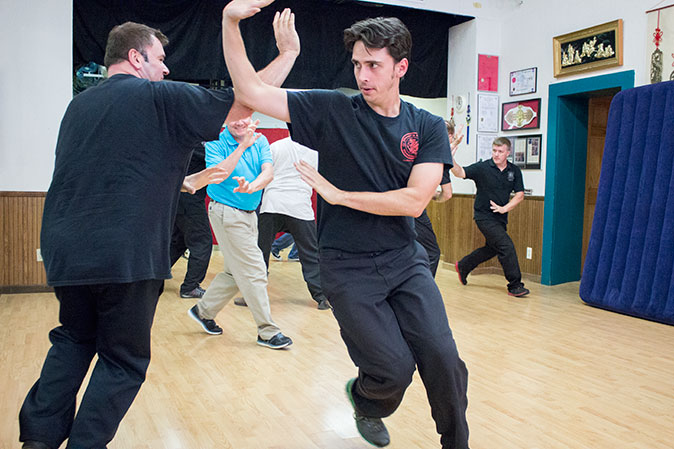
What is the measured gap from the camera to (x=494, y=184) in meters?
6.02

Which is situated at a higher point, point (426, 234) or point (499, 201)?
point (499, 201)

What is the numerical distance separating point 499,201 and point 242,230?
3209 mm

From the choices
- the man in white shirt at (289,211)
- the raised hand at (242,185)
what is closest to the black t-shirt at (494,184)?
the man in white shirt at (289,211)

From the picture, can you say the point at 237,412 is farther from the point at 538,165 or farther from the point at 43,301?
the point at 538,165

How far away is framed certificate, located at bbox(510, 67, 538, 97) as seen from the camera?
6836 mm

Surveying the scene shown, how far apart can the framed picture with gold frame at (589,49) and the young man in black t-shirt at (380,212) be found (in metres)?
4.42

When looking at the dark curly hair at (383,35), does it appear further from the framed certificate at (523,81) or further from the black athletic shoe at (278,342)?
the framed certificate at (523,81)

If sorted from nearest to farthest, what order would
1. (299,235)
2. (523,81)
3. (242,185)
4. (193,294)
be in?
(242,185), (299,235), (193,294), (523,81)

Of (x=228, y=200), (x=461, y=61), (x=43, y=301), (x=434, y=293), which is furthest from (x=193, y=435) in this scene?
(x=461, y=61)

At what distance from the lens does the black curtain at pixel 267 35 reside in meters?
6.11

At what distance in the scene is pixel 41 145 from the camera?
18.4 ft

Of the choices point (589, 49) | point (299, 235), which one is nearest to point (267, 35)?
point (299, 235)

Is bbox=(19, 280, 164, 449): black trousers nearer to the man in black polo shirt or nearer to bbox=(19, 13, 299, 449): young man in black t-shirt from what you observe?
bbox=(19, 13, 299, 449): young man in black t-shirt

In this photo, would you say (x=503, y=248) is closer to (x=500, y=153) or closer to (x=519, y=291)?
(x=519, y=291)
